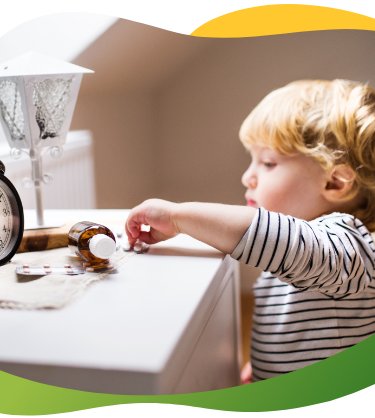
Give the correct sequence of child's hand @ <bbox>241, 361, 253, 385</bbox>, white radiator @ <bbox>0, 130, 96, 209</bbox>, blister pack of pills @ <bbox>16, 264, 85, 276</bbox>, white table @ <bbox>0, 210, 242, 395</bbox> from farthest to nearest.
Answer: child's hand @ <bbox>241, 361, 253, 385</bbox>, white radiator @ <bbox>0, 130, 96, 209</bbox>, blister pack of pills @ <bbox>16, 264, 85, 276</bbox>, white table @ <bbox>0, 210, 242, 395</bbox>

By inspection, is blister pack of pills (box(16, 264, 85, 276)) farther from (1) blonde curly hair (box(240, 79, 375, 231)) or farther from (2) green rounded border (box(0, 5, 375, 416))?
(1) blonde curly hair (box(240, 79, 375, 231))

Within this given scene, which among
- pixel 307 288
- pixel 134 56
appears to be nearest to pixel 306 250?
pixel 307 288

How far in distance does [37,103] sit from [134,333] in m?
0.32

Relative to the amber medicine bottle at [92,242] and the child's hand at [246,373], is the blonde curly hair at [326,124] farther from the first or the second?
the child's hand at [246,373]

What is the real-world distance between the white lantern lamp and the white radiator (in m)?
0.01

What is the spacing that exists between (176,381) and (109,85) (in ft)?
1.19

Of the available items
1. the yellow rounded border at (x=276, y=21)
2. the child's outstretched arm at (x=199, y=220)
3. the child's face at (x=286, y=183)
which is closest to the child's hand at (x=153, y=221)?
the child's outstretched arm at (x=199, y=220)

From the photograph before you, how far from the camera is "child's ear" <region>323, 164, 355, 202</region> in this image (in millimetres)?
462

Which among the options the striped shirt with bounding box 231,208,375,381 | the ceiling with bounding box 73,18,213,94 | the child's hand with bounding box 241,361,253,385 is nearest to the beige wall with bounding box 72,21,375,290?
the ceiling with bounding box 73,18,213,94

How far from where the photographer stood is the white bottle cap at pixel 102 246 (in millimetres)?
415

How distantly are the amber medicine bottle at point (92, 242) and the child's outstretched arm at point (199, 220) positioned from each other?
0.19ft

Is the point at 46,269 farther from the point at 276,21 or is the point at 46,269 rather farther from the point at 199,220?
the point at 276,21

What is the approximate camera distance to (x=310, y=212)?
1.65ft

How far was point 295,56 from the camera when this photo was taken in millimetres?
Result: 471
